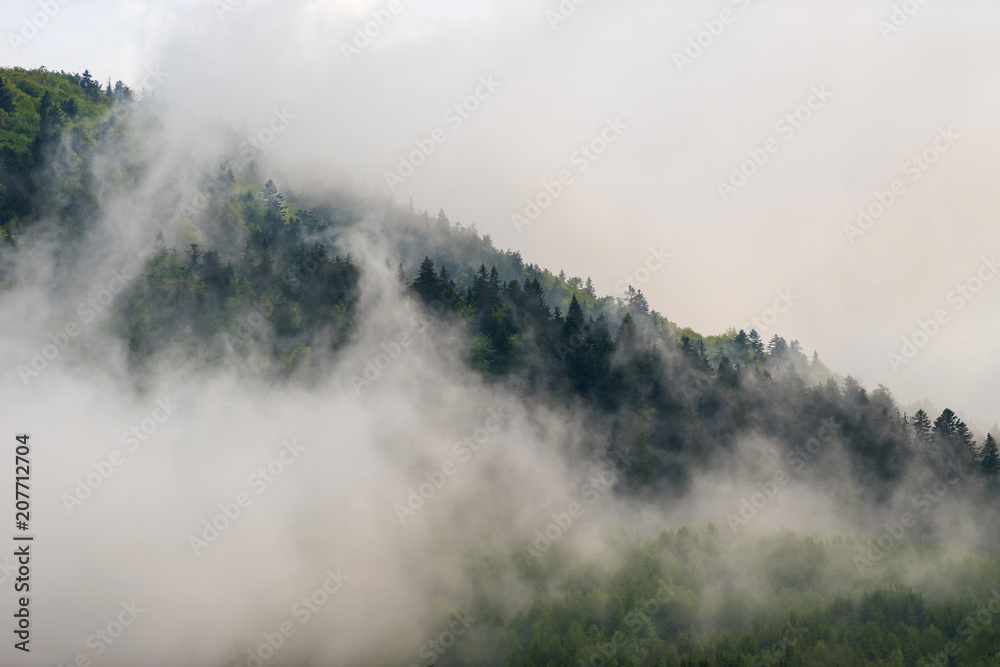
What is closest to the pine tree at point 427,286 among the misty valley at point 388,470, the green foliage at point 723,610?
the misty valley at point 388,470

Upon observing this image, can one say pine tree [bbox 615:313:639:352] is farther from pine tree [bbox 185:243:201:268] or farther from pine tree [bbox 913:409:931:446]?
pine tree [bbox 185:243:201:268]

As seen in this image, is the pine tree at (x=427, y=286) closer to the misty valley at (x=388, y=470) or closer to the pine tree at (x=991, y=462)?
the misty valley at (x=388, y=470)

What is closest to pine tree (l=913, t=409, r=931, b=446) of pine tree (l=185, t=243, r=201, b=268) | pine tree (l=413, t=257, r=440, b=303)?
pine tree (l=413, t=257, r=440, b=303)

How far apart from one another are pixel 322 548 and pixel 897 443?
112401 mm

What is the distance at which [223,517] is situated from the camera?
175 meters

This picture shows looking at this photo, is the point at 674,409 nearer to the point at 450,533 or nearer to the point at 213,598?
the point at 450,533

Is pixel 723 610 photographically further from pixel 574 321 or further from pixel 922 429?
pixel 922 429

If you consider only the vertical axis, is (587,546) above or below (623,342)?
below

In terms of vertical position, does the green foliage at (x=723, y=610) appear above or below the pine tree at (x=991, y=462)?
below

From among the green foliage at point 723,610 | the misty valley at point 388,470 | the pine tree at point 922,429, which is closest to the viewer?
the green foliage at point 723,610

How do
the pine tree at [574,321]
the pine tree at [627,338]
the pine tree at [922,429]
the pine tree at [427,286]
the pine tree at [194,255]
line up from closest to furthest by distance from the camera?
the pine tree at [574,321] → the pine tree at [194,255] → the pine tree at [627,338] → the pine tree at [922,429] → the pine tree at [427,286]

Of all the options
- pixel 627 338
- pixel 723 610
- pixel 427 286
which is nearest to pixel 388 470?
pixel 427 286

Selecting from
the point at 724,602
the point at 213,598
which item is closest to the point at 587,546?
the point at 724,602

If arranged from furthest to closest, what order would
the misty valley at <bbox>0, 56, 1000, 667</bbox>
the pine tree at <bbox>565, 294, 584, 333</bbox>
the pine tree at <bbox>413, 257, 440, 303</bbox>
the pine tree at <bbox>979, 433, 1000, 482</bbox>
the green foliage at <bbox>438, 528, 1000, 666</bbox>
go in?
the pine tree at <bbox>413, 257, 440, 303</bbox>, the pine tree at <bbox>565, 294, 584, 333</bbox>, the pine tree at <bbox>979, 433, 1000, 482</bbox>, the misty valley at <bbox>0, 56, 1000, 667</bbox>, the green foliage at <bbox>438, 528, 1000, 666</bbox>
